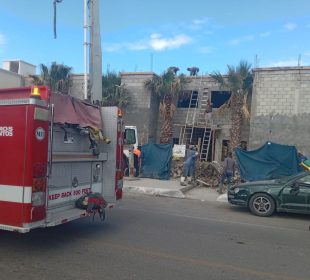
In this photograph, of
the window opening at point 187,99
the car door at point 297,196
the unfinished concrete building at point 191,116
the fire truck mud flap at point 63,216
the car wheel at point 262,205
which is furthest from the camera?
the window opening at point 187,99

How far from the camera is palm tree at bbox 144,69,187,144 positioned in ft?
80.6

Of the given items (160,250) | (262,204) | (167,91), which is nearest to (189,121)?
(167,91)

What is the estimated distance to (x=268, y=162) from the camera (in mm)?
16938

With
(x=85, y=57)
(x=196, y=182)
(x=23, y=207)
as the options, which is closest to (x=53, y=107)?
(x=23, y=207)

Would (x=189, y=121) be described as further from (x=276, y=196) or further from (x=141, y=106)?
(x=276, y=196)

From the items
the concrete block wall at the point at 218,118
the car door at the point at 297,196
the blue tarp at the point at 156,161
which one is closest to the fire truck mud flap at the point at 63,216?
the car door at the point at 297,196

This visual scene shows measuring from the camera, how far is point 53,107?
6.14 metres

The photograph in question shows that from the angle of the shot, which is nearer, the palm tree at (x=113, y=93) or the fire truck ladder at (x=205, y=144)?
the fire truck ladder at (x=205, y=144)

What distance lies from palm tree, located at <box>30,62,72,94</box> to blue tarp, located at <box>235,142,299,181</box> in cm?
1344

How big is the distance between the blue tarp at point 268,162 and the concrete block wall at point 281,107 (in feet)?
17.2

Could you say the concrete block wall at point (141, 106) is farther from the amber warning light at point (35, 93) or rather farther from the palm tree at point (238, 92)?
the amber warning light at point (35, 93)

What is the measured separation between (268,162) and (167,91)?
31.2 feet

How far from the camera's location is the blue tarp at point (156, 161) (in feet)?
61.9

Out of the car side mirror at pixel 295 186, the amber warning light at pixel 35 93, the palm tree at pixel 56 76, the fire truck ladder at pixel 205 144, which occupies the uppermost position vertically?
the palm tree at pixel 56 76
